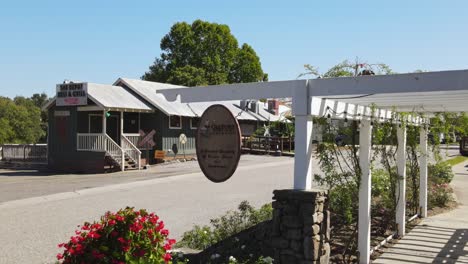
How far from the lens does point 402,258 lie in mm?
7340

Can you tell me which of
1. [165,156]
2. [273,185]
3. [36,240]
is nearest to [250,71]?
[165,156]

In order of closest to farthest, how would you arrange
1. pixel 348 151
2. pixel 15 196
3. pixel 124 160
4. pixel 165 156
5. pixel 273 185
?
pixel 348 151 < pixel 15 196 < pixel 273 185 < pixel 124 160 < pixel 165 156

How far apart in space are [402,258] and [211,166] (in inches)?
134

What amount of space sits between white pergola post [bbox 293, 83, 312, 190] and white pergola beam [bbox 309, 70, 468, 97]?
0.16 meters

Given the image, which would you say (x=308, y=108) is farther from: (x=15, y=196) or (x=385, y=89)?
(x=15, y=196)

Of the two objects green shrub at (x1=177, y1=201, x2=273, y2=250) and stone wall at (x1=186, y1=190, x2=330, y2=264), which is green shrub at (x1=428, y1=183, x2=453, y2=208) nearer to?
green shrub at (x1=177, y1=201, x2=273, y2=250)

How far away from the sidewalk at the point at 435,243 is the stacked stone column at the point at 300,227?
209 cm

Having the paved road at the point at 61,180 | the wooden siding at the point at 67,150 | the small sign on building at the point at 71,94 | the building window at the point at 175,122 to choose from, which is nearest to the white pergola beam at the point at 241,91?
the paved road at the point at 61,180

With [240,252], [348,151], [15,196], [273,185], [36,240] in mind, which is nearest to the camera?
[240,252]

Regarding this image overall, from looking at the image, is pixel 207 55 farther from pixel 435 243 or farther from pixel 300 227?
pixel 300 227

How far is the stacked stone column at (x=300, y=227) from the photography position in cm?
537

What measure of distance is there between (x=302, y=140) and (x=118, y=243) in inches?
91.0

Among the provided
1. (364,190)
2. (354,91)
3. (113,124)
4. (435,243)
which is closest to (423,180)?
(435,243)

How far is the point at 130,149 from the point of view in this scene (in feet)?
84.0
